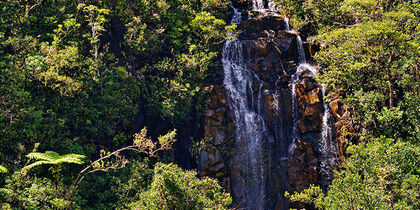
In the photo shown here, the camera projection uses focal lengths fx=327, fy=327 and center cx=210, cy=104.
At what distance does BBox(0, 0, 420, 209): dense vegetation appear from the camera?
46.8 feet

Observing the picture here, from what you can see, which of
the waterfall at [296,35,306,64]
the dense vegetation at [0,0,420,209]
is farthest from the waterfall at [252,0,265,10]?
the waterfall at [296,35,306,64]

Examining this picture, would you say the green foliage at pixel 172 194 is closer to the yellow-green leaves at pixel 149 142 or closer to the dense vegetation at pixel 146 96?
the dense vegetation at pixel 146 96

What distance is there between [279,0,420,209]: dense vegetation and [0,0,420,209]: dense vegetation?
68 millimetres

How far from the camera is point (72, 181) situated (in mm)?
15812

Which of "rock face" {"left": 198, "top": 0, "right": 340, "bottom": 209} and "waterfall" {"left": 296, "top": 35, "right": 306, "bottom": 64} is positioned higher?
"waterfall" {"left": 296, "top": 35, "right": 306, "bottom": 64}

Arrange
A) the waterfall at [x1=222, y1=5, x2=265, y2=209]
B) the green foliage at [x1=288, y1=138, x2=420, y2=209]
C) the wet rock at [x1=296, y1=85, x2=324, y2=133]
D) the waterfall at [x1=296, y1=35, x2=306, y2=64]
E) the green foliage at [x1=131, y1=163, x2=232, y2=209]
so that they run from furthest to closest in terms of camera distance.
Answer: the waterfall at [x1=296, y1=35, x2=306, y2=64] → the waterfall at [x1=222, y1=5, x2=265, y2=209] → the wet rock at [x1=296, y1=85, x2=324, y2=133] → the green foliage at [x1=288, y1=138, x2=420, y2=209] → the green foliage at [x1=131, y1=163, x2=232, y2=209]

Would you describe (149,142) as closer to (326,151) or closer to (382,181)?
(382,181)

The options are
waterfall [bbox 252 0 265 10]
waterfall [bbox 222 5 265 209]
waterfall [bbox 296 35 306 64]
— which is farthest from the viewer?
waterfall [bbox 252 0 265 10]

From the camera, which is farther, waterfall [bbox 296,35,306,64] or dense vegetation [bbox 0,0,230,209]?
waterfall [bbox 296,35,306,64]

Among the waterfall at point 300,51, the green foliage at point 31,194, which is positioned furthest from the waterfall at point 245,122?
the green foliage at point 31,194

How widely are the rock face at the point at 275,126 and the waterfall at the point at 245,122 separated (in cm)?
18

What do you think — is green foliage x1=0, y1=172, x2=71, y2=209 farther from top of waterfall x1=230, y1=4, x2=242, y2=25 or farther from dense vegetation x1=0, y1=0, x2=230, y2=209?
top of waterfall x1=230, y1=4, x2=242, y2=25

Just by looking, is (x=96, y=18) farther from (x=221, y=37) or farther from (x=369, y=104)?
(x=369, y=104)

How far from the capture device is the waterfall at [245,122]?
23438 mm
